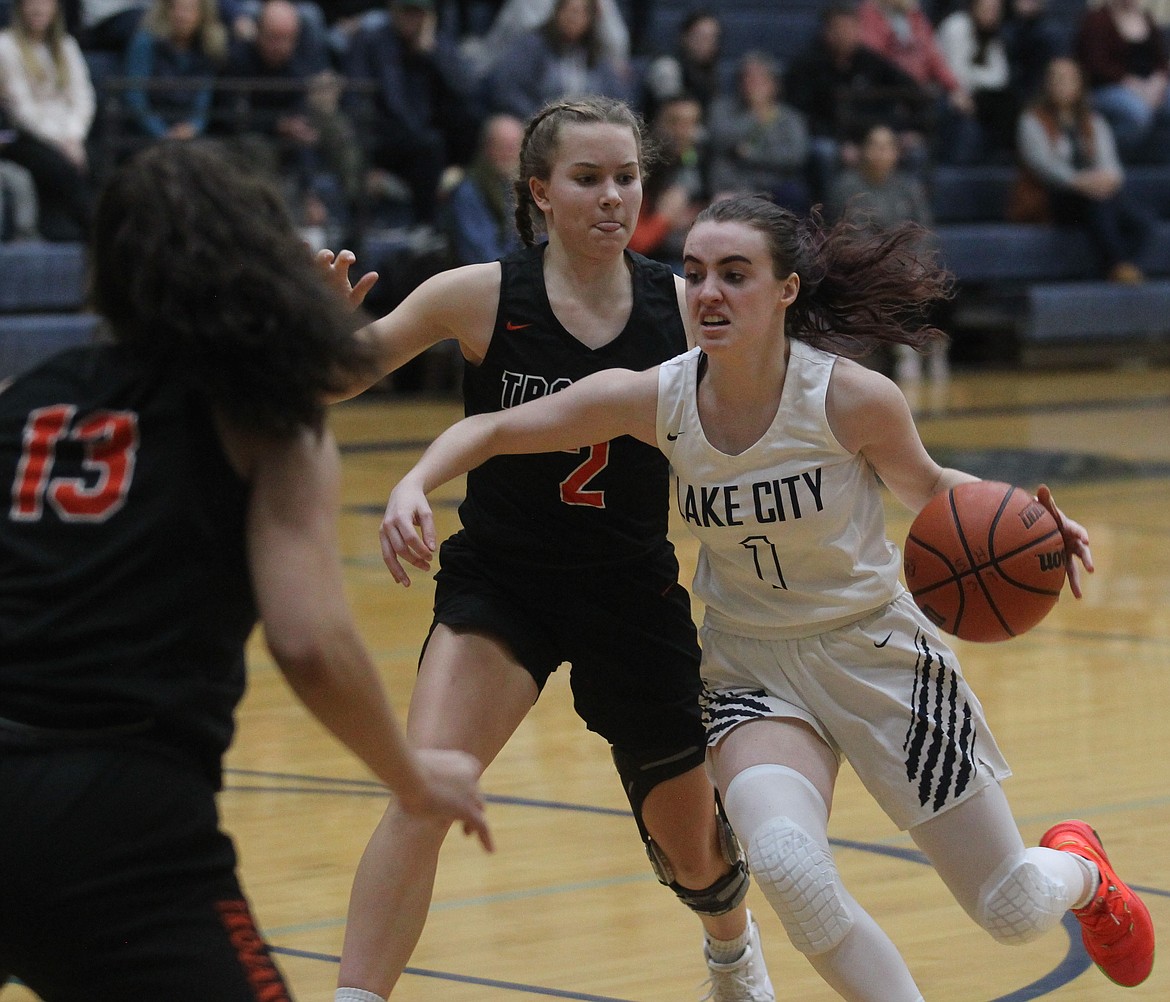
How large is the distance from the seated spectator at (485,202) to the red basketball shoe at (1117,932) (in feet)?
28.1

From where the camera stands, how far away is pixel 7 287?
11.8 m

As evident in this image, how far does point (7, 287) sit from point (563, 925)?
28.5ft

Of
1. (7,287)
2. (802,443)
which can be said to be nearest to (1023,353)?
(7,287)

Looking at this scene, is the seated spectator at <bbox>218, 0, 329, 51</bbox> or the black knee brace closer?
the black knee brace

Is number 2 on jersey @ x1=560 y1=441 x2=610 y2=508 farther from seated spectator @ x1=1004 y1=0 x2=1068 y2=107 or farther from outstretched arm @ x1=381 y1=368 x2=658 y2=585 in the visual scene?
seated spectator @ x1=1004 y1=0 x2=1068 y2=107

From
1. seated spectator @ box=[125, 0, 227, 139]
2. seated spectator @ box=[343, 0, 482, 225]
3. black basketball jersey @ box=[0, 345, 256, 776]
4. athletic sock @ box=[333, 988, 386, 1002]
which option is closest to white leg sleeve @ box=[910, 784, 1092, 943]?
athletic sock @ box=[333, 988, 386, 1002]

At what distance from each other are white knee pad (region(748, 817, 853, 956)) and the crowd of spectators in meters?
7.71

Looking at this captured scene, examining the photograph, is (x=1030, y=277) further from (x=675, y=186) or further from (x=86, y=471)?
(x=86, y=471)

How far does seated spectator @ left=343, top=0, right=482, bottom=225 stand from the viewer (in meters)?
13.1

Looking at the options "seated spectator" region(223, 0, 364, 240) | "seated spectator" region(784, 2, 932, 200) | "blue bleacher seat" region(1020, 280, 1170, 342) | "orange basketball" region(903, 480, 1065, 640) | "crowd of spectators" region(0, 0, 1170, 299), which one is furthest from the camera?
"blue bleacher seat" region(1020, 280, 1170, 342)

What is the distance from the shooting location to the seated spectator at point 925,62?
15430mm

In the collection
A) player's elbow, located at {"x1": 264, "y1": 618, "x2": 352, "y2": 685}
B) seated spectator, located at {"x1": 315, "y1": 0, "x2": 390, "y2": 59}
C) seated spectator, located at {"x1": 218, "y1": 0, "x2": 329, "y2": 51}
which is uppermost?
player's elbow, located at {"x1": 264, "y1": 618, "x2": 352, "y2": 685}

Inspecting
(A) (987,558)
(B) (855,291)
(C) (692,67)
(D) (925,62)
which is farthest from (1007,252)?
(A) (987,558)

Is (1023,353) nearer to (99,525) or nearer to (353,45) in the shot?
(353,45)
